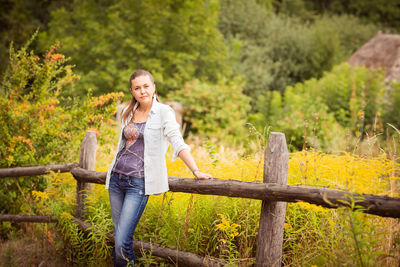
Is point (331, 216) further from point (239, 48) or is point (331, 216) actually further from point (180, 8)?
point (239, 48)

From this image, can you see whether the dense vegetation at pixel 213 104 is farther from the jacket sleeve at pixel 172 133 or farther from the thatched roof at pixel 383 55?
the thatched roof at pixel 383 55

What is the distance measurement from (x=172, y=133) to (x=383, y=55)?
48.1 feet

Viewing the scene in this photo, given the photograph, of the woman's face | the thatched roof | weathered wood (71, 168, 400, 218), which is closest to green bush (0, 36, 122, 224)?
the woman's face

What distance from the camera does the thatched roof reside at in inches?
530

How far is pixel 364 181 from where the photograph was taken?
9.06 ft

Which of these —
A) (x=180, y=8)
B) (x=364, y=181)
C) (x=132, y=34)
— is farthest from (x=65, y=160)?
(x=180, y=8)

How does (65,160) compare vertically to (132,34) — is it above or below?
below

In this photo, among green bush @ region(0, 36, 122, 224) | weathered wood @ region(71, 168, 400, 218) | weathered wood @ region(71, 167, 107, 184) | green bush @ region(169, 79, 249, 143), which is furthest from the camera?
green bush @ region(169, 79, 249, 143)

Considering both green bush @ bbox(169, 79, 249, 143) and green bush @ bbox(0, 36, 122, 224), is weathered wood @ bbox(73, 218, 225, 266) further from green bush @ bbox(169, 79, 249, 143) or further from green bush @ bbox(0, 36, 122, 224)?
green bush @ bbox(169, 79, 249, 143)

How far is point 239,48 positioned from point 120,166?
13864 mm

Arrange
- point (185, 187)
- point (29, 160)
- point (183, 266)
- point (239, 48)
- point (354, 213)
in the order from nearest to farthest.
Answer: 1. point (354, 213)
2. point (185, 187)
3. point (183, 266)
4. point (29, 160)
5. point (239, 48)

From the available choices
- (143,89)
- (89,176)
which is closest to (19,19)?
(89,176)

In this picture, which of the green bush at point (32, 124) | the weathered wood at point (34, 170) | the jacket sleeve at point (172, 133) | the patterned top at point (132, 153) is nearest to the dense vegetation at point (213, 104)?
the green bush at point (32, 124)

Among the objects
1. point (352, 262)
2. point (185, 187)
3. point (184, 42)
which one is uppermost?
point (184, 42)
